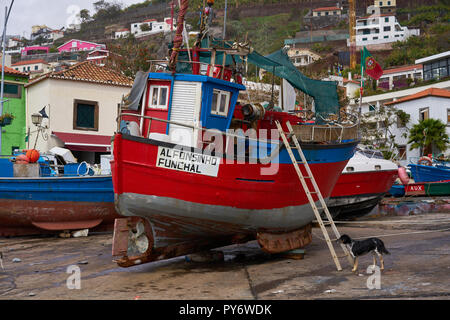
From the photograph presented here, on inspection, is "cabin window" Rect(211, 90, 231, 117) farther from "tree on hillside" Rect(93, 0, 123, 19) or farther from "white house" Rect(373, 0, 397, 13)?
"tree on hillside" Rect(93, 0, 123, 19)

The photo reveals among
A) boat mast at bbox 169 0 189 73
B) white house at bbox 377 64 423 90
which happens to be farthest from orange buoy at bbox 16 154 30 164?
white house at bbox 377 64 423 90

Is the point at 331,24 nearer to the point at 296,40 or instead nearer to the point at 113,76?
the point at 296,40

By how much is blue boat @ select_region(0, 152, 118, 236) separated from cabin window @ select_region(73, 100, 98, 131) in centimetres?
851

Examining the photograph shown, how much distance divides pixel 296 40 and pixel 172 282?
295 ft

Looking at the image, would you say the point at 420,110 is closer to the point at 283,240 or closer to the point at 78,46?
the point at 283,240

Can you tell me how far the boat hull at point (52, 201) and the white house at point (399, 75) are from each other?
46551 millimetres

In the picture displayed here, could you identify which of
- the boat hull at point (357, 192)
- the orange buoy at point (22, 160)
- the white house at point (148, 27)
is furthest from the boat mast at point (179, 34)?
the white house at point (148, 27)

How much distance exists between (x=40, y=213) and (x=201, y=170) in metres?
8.10

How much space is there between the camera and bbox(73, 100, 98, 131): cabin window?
22406mm

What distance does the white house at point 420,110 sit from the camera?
106 ft

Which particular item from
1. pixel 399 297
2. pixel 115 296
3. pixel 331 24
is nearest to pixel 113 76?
pixel 115 296

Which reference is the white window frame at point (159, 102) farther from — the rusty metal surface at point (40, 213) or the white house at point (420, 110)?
the white house at point (420, 110)

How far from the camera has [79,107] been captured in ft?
74.1

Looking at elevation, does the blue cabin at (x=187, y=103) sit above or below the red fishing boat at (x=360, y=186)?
above
